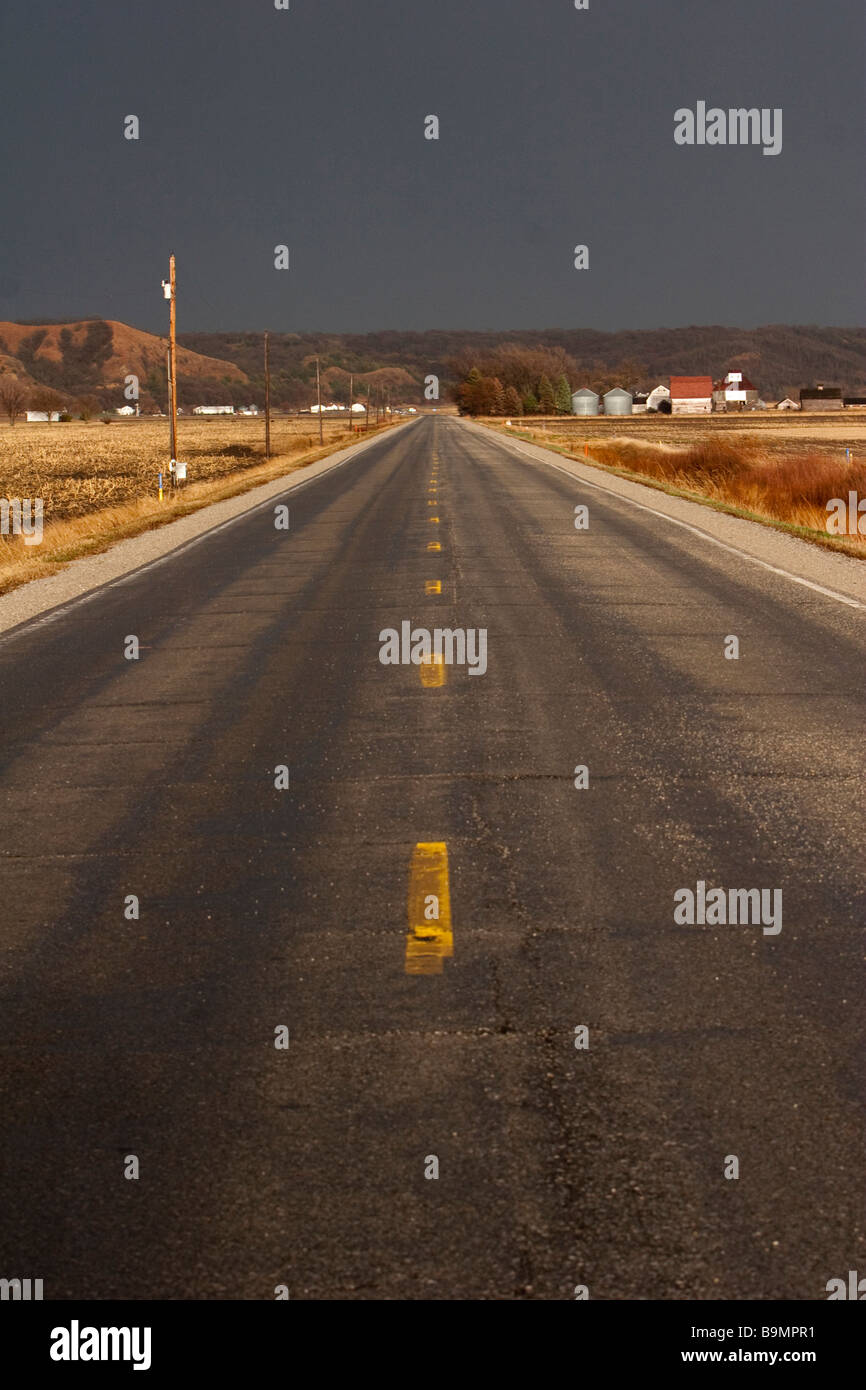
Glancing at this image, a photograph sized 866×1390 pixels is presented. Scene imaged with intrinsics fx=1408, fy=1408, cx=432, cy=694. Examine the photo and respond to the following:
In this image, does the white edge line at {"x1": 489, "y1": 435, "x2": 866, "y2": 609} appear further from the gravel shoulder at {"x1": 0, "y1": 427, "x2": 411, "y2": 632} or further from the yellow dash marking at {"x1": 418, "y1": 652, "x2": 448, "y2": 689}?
the gravel shoulder at {"x1": 0, "y1": 427, "x2": 411, "y2": 632}

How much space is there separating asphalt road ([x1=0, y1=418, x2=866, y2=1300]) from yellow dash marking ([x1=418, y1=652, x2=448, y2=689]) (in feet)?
0.28

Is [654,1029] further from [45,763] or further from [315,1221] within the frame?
[45,763]

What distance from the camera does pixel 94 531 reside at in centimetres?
2436

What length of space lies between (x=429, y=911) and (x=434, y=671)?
5379mm

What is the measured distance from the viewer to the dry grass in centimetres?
2158

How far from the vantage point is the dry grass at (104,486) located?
2158 centimetres

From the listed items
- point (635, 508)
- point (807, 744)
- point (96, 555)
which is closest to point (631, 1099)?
point (807, 744)

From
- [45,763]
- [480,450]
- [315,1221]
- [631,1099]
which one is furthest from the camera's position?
[480,450]

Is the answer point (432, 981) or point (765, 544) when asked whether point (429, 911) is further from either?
point (765, 544)

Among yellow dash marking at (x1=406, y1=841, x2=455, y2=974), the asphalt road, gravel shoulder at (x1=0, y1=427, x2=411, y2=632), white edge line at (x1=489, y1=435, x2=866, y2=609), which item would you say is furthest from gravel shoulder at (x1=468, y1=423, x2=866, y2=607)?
yellow dash marking at (x1=406, y1=841, x2=455, y2=974)

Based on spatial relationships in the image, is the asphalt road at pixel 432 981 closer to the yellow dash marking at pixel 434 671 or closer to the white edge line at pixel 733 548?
the yellow dash marking at pixel 434 671
